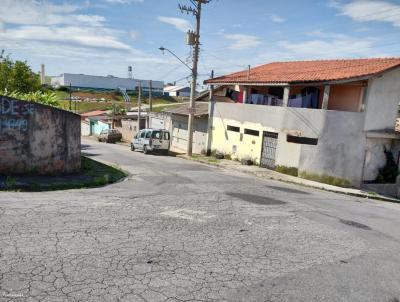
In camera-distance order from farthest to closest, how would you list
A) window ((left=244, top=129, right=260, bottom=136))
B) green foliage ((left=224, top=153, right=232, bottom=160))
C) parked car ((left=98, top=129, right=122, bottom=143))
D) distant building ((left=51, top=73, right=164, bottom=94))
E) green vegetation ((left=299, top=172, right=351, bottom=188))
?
distant building ((left=51, top=73, right=164, bottom=94)) → parked car ((left=98, top=129, right=122, bottom=143)) → green foliage ((left=224, top=153, right=232, bottom=160)) → window ((left=244, top=129, right=260, bottom=136)) → green vegetation ((left=299, top=172, right=351, bottom=188))

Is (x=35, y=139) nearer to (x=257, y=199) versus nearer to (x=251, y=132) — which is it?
(x=257, y=199)

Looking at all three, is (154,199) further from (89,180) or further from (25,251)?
(25,251)

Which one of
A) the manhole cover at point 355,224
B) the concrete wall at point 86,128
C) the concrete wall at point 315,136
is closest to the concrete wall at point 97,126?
the concrete wall at point 86,128

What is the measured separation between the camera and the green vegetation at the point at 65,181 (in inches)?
453

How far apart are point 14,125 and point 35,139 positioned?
2.85 ft

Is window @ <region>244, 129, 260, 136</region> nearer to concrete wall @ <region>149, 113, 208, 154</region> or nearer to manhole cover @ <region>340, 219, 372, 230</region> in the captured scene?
concrete wall @ <region>149, 113, 208, 154</region>

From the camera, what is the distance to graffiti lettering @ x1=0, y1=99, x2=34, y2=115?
41.2 feet

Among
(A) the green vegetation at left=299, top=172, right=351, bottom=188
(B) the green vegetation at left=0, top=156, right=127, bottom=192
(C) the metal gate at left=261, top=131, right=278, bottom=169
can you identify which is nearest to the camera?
(B) the green vegetation at left=0, top=156, right=127, bottom=192

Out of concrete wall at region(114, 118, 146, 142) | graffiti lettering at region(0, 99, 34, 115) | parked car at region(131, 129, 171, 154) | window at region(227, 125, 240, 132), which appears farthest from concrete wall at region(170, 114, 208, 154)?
graffiti lettering at region(0, 99, 34, 115)

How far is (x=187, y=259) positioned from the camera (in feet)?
23.0

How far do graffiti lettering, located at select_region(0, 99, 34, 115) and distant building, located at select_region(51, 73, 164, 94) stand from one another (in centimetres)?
9518

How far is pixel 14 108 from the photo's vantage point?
502 inches

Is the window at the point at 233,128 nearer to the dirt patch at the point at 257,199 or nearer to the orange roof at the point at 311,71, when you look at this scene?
the orange roof at the point at 311,71

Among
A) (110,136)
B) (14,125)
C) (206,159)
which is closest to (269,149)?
(206,159)
